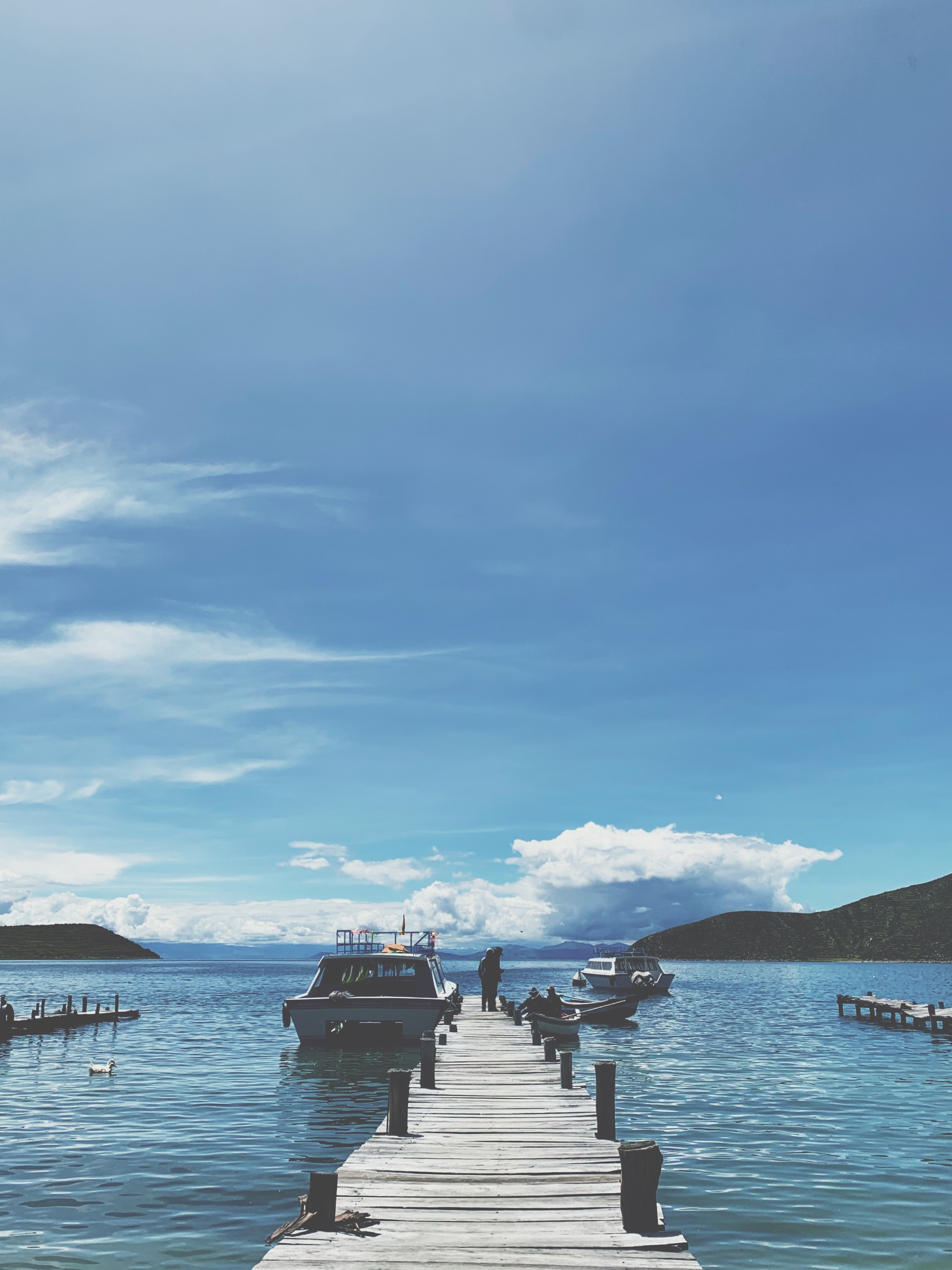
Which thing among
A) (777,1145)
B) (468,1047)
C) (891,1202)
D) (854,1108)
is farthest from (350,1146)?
(854,1108)

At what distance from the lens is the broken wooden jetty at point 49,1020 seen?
1704 inches

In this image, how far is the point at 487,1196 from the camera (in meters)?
10.3

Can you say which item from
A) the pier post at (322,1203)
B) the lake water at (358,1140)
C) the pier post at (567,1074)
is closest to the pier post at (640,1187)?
the pier post at (322,1203)

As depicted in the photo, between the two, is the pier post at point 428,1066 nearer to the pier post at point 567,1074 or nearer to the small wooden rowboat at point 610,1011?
the pier post at point 567,1074

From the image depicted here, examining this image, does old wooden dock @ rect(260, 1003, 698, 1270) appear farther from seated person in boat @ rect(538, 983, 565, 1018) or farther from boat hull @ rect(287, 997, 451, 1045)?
seated person in boat @ rect(538, 983, 565, 1018)

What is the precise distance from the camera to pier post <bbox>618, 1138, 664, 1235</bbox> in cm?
873

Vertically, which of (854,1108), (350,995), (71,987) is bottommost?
(71,987)

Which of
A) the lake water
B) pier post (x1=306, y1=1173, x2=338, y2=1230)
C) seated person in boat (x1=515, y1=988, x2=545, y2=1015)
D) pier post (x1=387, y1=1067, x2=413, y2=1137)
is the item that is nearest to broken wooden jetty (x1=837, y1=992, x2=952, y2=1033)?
the lake water

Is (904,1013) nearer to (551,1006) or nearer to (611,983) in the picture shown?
(551,1006)

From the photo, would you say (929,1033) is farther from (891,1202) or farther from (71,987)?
(71,987)

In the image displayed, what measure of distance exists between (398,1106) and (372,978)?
73.8ft

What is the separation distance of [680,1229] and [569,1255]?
6.31 metres

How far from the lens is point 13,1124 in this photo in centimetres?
2200

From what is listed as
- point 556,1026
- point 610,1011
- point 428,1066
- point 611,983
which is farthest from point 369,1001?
point 611,983
